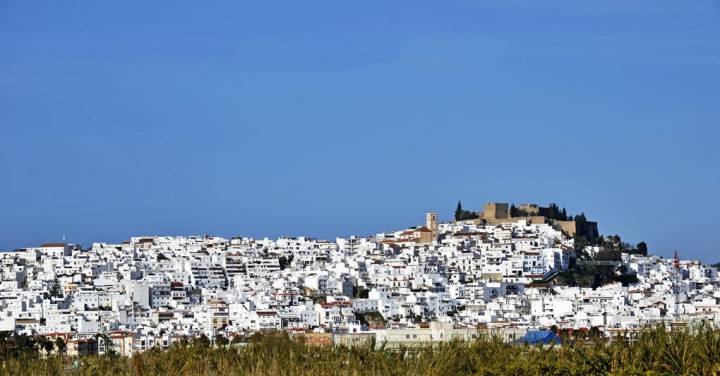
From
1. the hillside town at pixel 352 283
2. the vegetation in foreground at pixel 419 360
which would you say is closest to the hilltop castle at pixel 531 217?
the hillside town at pixel 352 283

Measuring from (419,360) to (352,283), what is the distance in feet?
201

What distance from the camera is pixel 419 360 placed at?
1159 cm

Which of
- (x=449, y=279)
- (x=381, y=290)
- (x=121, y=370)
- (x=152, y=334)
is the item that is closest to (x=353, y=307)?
(x=381, y=290)

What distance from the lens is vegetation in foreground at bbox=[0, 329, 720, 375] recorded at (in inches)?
415

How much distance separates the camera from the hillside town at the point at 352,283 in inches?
2303

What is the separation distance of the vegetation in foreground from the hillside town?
105ft

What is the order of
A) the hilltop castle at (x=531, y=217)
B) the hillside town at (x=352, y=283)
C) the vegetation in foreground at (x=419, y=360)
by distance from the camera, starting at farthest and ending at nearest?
the hilltop castle at (x=531, y=217) → the hillside town at (x=352, y=283) → the vegetation in foreground at (x=419, y=360)

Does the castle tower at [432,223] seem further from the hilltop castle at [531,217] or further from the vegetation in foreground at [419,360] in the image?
the vegetation in foreground at [419,360]

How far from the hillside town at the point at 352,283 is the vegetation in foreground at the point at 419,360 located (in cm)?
3188

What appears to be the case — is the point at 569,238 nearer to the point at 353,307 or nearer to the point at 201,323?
the point at 353,307

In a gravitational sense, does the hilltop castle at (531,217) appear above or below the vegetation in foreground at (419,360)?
above

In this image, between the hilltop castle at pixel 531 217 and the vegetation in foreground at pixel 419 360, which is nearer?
the vegetation in foreground at pixel 419 360

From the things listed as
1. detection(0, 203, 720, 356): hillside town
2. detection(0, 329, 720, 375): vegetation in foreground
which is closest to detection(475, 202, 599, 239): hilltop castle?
detection(0, 203, 720, 356): hillside town

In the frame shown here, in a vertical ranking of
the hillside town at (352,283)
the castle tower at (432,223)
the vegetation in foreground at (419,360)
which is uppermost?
the castle tower at (432,223)
